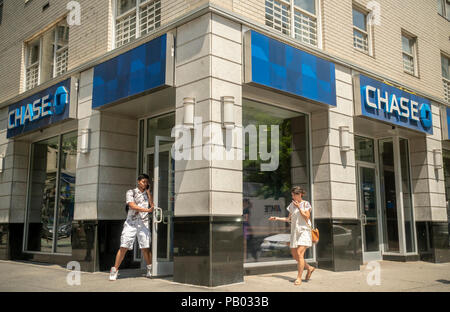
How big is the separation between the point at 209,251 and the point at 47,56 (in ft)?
28.8

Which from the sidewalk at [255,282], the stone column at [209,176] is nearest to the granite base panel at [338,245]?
the sidewalk at [255,282]

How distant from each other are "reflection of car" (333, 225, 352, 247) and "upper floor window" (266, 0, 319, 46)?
4.22m

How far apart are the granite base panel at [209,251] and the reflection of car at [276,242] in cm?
178

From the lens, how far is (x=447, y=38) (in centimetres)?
1507

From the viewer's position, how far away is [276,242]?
9359mm

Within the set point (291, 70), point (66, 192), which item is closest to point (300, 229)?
point (291, 70)

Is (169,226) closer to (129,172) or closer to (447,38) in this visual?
(129,172)

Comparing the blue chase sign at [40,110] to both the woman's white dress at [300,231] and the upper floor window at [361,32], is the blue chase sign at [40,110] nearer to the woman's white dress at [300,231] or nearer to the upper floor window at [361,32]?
the woman's white dress at [300,231]

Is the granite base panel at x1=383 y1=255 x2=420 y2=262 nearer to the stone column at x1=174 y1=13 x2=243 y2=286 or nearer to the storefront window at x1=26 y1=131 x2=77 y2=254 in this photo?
the stone column at x1=174 y1=13 x2=243 y2=286

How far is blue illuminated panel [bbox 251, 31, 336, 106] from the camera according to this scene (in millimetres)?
8117

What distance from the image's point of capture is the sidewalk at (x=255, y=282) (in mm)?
6980

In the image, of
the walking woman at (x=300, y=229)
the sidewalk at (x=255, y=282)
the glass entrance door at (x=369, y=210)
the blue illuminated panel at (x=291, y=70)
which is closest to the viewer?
the sidewalk at (x=255, y=282)

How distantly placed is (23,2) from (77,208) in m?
7.74

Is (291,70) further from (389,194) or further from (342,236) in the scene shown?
(389,194)
